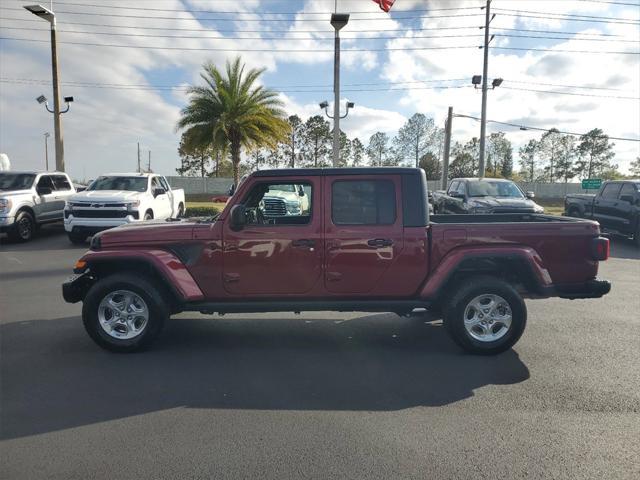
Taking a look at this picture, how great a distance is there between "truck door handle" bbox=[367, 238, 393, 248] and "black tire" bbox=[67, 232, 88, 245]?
970cm

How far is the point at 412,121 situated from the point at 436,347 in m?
61.3

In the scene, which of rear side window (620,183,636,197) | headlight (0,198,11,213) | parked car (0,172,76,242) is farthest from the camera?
rear side window (620,183,636,197)

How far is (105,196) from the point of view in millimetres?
11523

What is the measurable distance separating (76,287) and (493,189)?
12.2 metres

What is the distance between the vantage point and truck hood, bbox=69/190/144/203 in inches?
449

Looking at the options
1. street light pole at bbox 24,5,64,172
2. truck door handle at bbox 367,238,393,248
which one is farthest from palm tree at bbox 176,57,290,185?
truck door handle at bbox 367,238,393,248

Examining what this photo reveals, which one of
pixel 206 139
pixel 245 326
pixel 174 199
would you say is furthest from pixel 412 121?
pixel 245 326

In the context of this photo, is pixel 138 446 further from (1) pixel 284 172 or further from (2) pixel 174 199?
(2) pixel 174 199

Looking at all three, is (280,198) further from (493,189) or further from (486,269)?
(493,189)

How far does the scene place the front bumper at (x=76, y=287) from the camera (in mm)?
4840

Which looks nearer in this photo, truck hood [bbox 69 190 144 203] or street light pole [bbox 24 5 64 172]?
truck hood [bbox 69 190 144 203]

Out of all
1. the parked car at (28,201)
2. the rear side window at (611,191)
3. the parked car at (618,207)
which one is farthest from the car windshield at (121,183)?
the rear side window at (611,191)

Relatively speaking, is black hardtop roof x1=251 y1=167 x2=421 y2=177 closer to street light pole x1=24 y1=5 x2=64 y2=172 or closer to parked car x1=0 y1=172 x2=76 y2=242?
parked car x1=0 y1=172 x2=76 y2=242

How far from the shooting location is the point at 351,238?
15.3ft
